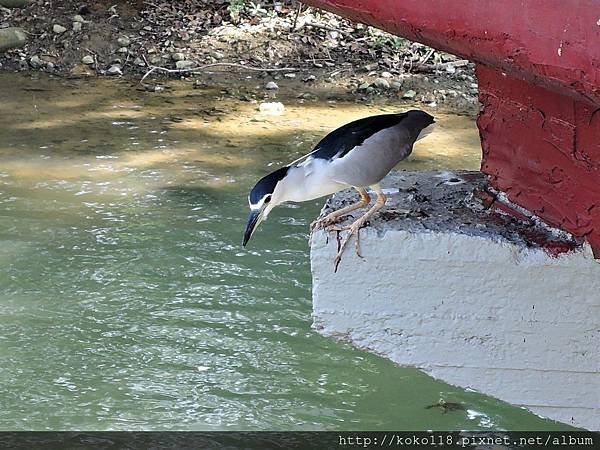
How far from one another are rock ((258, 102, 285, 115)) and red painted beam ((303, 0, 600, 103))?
5899 mm

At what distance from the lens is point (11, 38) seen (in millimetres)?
9328

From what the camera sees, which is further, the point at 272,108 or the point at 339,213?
the point at 272,108

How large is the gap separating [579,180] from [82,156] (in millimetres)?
4943

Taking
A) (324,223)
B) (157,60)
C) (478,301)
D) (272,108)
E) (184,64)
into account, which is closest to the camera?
(478,301)

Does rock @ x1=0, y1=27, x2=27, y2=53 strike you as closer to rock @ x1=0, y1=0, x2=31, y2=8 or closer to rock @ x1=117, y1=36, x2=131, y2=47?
rock @ x1=0, y1=0, x2=31, y2=8

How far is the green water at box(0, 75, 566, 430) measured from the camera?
3.85m

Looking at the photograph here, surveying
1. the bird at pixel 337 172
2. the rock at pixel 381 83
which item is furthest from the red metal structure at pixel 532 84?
the rock at pixel 381 83

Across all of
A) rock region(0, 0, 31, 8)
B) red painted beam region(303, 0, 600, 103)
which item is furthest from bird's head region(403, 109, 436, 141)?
rock region(0, 0, 31, 8)

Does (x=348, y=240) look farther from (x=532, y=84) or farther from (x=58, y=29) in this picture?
(x=58, y=29)

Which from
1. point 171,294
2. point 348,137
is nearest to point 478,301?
point 348,137

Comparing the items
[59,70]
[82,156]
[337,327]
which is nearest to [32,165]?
[82,156]

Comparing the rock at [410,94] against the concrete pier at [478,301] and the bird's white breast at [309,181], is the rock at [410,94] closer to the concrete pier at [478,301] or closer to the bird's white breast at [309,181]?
the bird's white breast at [309,181]

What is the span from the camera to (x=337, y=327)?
2.25 metres

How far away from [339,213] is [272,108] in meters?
5.31
